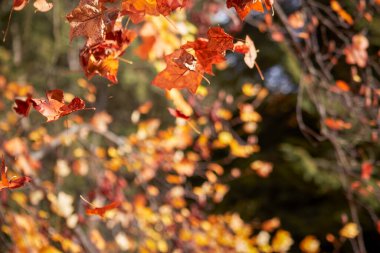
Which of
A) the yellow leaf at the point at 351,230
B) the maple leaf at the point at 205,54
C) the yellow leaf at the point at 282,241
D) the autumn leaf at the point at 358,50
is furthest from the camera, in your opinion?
the yellow leaf at the point at 282,241

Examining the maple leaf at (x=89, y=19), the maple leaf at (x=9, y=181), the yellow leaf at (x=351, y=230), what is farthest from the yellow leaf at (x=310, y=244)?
the maple leaf at (x=89, y=19)

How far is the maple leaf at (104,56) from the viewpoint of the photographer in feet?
4.00

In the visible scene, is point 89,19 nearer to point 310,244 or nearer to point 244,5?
point 244,5

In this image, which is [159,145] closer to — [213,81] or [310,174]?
[310,174]

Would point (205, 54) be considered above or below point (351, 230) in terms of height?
above

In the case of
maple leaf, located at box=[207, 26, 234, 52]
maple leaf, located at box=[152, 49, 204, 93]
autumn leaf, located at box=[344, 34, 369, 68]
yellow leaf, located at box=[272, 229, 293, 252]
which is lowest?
yellow leaf, located at box=[272, 229, 293, 252]

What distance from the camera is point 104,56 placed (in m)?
1.25

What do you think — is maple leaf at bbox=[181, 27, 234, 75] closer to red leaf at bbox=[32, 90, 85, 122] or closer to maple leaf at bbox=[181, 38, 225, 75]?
maple leaf at bbox=[181, 38, 225, 75]

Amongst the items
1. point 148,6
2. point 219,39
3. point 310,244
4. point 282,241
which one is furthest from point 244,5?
point 282,241

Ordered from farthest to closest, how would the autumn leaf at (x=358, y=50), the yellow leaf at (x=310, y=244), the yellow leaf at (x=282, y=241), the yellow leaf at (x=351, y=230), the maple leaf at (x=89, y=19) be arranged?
the yellow leaf at (x=282, y=241) < the yellow leaf at (x=310, y=244) < the yellow leaf at (x=351, y=230) < the autumn leaf at (x=358, y=50) < the maple leaf at (x=89, y=19)

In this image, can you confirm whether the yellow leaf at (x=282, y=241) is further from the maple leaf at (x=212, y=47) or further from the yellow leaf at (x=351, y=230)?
the maple leaf at (x=212, y=47)

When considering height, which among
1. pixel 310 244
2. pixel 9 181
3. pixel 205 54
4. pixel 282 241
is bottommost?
pixel 282 241

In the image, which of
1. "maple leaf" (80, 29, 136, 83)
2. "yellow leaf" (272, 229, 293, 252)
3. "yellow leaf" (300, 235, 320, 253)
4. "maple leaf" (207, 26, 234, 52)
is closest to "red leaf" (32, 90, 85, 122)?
"maple leaf" (80, 29, 136, 83)

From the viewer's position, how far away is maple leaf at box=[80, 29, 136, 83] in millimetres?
1220
